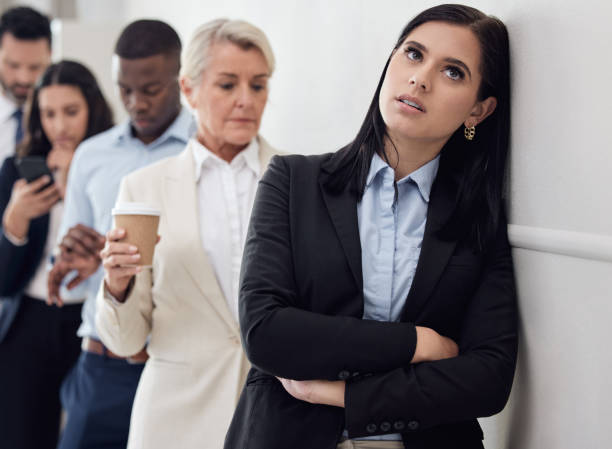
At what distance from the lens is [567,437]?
1.24 m

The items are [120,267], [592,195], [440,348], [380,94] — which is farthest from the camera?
[120,267]

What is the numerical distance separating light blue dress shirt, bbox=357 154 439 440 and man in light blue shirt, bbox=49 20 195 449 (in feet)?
4.03

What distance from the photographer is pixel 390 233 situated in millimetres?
1355

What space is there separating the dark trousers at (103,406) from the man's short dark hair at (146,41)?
1.07 m

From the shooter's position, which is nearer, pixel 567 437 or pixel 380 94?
pixel 567 437

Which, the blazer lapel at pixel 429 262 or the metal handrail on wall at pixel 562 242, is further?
the blazer lapel at pixel 429 262

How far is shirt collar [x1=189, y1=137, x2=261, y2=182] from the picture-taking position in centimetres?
198

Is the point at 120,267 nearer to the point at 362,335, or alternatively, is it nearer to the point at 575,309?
the point at 362,335

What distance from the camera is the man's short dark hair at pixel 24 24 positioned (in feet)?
12.4

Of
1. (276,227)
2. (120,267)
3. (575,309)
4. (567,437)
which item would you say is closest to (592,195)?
(575,309)

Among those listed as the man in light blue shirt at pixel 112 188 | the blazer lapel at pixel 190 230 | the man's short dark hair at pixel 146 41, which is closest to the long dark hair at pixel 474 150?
the blazer lapel at pixel 190 230

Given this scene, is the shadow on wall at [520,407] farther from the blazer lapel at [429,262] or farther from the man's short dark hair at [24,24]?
the man's short dark hair at [24,24]

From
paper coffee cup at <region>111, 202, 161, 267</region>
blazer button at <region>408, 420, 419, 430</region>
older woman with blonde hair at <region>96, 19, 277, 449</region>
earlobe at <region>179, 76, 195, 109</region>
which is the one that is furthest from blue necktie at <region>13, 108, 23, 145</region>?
blazer button at <region>408, 420, 419, 430</region>

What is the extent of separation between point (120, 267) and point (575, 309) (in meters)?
1.02
